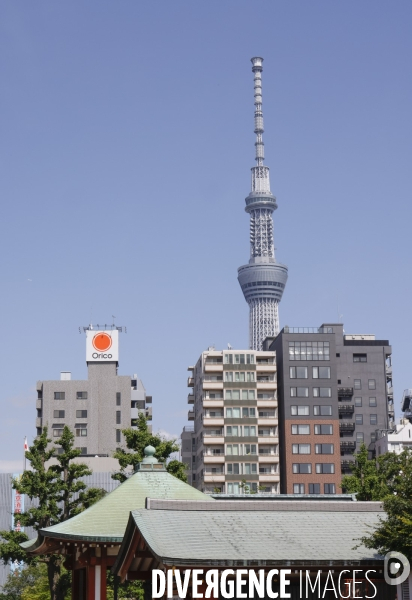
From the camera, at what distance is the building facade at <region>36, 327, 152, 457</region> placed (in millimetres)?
160000

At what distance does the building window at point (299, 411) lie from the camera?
15262cm

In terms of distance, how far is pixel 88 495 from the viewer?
67.8 metres

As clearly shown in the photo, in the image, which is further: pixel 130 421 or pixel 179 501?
pixel 130 421

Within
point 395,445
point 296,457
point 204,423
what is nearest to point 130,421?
point 204,423

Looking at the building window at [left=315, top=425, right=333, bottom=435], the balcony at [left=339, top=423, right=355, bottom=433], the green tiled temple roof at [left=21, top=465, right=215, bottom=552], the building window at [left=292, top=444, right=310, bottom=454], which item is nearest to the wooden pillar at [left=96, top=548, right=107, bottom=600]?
the green tiled temple roof at [left=21, top=465, right=215, bottom=552]

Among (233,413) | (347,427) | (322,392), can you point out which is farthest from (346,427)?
(233,413)

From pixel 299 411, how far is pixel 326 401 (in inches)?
186

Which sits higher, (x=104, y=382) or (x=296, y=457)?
(x=104, y=382)

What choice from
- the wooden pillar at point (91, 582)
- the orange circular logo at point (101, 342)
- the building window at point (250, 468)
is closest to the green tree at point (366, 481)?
the wooden pillar at point (91, 582)

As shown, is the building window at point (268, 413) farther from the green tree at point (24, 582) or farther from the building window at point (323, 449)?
the green tree at point (24, 582)

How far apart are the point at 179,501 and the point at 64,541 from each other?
8644 millimetres

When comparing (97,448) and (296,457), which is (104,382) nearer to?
(97,448)

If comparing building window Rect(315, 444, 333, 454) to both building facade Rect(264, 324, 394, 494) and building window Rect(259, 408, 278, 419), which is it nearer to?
building facade Rect(264, 324, 394, 494)

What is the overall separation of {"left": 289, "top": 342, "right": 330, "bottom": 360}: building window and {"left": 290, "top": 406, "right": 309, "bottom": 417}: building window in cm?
780
